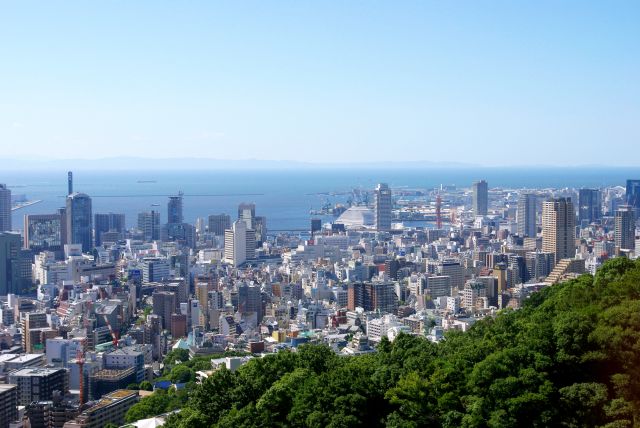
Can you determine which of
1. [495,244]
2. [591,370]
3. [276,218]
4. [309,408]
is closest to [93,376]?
[309,408]

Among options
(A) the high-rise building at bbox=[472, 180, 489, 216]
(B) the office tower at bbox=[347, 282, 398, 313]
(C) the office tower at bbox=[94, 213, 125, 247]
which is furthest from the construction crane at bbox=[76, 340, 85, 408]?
(A) the high-rise building at bbox=[472, 180, 489, 216]

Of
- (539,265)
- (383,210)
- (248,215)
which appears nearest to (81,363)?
(539,265)

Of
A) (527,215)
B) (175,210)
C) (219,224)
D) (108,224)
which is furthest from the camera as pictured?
(175,210)

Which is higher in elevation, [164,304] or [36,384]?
[164,304]

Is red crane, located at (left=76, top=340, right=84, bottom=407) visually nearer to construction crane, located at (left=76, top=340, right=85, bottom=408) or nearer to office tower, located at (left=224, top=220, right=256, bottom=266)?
construction crane, located at (left=76, top=340, right=85, bottom=408)

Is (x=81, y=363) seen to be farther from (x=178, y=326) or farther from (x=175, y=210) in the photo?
(x=175, y=210)

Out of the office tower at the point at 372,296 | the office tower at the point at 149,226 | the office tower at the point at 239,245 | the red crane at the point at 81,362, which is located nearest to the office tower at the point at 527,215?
the office tower at the point at 239,245

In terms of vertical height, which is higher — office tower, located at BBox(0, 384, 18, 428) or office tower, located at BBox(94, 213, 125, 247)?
office tower, located at BBox(94, 213, 125, 247)
